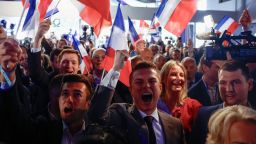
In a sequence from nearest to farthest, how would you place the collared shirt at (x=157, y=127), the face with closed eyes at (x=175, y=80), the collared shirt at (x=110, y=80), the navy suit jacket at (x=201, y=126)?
the collared shirt at (x=110, y=80) → the collared shirt at (x=157, y=127) → the navy suit jacket at (x=201, y=126) → the face with closed eyes at (x=175, y=80)

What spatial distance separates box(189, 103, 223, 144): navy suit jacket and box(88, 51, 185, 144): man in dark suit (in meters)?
0.23

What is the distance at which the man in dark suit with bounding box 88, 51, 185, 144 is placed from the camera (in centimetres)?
279

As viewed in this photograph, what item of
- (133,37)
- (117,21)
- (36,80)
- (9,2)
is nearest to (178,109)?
(117,21)

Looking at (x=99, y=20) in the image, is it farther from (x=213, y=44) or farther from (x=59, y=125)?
(x=59, y=125)

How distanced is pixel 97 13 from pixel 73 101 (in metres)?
2.26

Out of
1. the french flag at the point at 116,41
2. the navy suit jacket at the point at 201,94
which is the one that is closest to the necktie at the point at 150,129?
the french flag at the point at 116,41

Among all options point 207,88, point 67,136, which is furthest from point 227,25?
point 67,136

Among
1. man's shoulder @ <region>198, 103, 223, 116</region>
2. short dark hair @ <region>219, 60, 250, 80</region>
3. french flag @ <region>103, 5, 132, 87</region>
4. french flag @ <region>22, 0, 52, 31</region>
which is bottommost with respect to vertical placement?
man's shoulder @ <region>198, 103, 223, 116</region>

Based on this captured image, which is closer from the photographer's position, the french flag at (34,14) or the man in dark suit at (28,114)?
the man in dark suit at (28,114)

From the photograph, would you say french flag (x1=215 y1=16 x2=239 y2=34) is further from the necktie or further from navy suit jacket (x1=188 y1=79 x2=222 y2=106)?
the necktie

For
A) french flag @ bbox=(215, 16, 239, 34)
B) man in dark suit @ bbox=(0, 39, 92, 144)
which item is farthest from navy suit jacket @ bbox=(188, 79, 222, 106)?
french flag @ bbox=(215, 16, 239, 34)

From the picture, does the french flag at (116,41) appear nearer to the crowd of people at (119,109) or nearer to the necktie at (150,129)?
the crowd of people at (119,109)

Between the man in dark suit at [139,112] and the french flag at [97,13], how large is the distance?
3.50 ft

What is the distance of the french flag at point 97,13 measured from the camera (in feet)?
13.9
